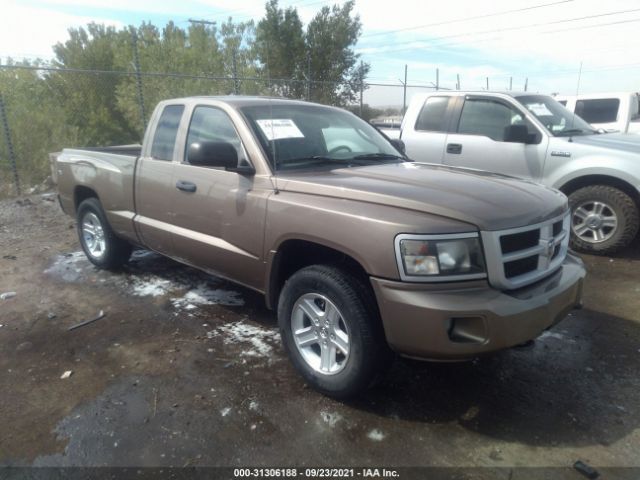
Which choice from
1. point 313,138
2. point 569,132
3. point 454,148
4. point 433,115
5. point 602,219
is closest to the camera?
point 313,138

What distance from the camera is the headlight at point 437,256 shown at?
2.41 metres

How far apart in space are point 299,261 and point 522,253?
1362 mm

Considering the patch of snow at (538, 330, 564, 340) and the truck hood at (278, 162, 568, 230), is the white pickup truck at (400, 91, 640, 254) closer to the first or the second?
the patch of snow at (538, 330, 564, 340)

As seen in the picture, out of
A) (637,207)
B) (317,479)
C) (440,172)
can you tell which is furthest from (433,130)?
(317,479)

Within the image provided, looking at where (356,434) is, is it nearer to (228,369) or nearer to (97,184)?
(228,369)

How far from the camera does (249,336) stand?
3748 mm

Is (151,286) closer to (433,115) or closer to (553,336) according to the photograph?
(553,336)

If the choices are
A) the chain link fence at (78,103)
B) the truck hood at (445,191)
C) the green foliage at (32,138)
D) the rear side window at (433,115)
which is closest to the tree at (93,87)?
the chain link fence at (78,103)

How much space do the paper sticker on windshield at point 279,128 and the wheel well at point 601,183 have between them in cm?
379

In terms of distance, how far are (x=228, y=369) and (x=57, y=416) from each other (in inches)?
40.7

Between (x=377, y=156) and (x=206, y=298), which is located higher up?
(x=377, y=156)

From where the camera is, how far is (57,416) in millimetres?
2824

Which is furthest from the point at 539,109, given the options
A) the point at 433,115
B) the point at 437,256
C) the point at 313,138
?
the point at 437,256

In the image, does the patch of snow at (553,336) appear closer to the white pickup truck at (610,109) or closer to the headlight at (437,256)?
the headlight at (437,256)
